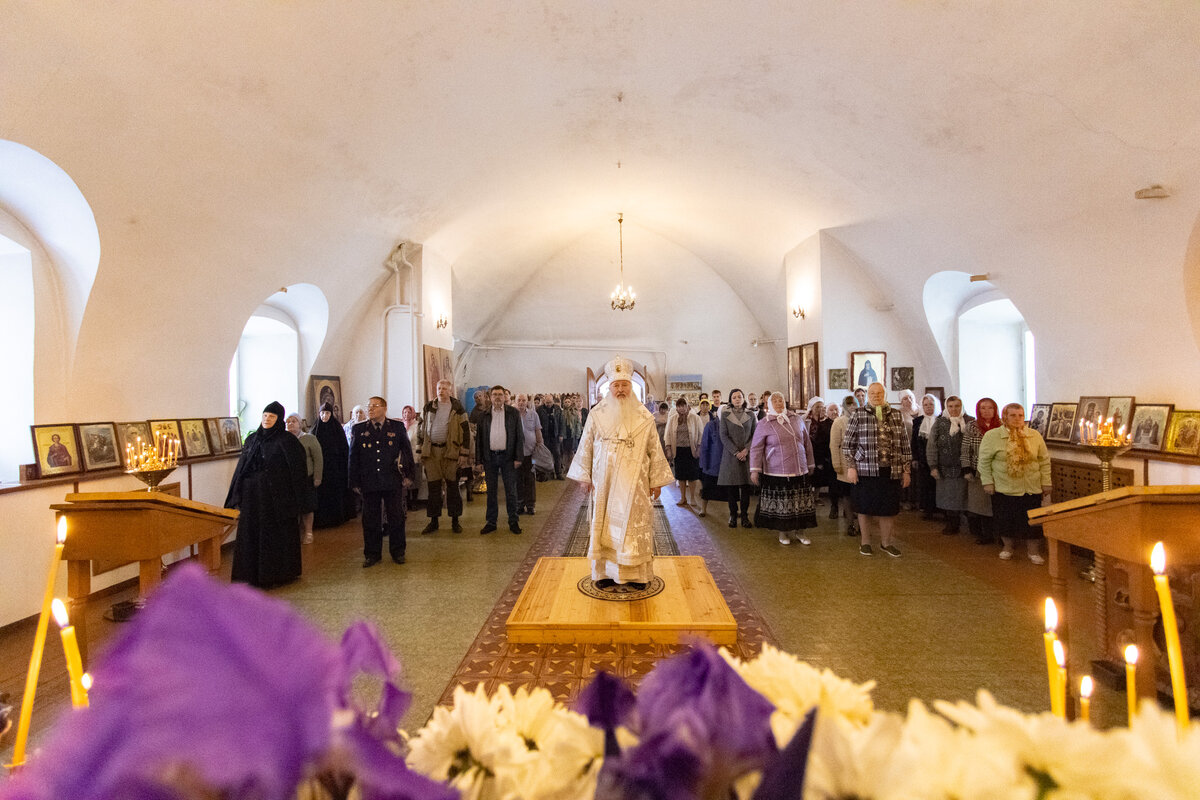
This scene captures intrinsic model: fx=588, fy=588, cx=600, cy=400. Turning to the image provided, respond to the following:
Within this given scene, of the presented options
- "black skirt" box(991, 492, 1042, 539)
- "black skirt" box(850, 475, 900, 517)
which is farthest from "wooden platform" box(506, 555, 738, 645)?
"black skirt" box(991, 492, 1042, 539)

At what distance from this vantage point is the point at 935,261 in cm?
791

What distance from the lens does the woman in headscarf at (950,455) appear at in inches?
265

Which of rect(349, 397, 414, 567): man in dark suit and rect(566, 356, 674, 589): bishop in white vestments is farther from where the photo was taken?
rect(349, 397, 414, 567): man in dark suit

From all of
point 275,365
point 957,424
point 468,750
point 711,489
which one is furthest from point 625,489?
point 275,365

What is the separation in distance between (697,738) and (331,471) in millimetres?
8142

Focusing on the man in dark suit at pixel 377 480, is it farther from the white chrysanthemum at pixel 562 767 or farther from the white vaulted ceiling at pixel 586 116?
the white chrysanthemum at pixel 562 767

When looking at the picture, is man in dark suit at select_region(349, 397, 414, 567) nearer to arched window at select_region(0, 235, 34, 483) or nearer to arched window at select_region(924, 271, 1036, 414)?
arched window at select_region(0, 235, 34, 483)

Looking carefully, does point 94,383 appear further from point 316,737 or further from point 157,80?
point 316,737

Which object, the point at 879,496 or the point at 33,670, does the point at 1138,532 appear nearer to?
the point at 879,496

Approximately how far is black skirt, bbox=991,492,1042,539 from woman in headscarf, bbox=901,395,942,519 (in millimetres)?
1382

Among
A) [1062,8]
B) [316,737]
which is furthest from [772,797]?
[1062,8]

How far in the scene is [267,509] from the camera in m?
5.31

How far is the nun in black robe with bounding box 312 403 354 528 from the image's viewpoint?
7.64 metres

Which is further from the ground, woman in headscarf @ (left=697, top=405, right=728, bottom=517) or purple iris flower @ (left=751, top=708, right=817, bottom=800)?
purple iris flower @ (left=751, top=708, right=817, bottom=800)
